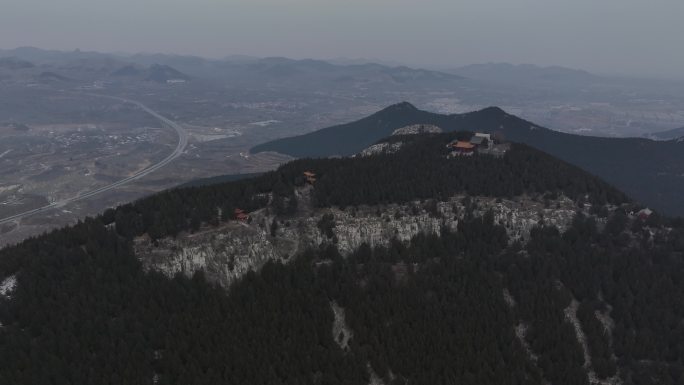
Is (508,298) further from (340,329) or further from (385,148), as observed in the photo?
(385,148)

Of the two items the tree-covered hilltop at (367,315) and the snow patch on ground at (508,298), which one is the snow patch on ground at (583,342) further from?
the snow patch on ground at (508,298)

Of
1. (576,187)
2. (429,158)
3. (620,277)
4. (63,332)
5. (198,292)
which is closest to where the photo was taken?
(63,332)

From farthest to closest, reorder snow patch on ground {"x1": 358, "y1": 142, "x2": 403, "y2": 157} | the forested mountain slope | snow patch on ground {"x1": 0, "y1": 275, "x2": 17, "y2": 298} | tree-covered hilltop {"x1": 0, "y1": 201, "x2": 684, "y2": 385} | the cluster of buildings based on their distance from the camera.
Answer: snow patch on ground {"x1": 358, "y1": 142, "x2": 403, "y2": 157} → the cluster of buildings → snow patch on ground {"x1": 0, "y1": 275, "x2": 17, "y2": 298} → the forested mountain slope → tree-covered hilltop {"x1": 0, "y1": 201, "x2": 684, "y2": 385}

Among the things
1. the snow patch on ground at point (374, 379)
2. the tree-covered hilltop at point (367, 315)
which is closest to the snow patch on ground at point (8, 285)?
the tree-covered hilltop at point (367, 315)

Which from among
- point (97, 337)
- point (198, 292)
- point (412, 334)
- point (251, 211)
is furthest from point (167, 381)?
point (251, 211)

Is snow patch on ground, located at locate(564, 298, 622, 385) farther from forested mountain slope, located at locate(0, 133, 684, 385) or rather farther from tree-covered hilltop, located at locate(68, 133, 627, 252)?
tree-covered hilltop, located at locate(68, 133, 627, 252)

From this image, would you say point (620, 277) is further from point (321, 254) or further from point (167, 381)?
point (167, 381)

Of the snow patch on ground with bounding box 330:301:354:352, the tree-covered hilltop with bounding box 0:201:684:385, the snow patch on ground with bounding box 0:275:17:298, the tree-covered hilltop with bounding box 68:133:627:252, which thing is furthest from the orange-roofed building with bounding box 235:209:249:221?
the snow patch on ground with bounding box 0:275:17:298
